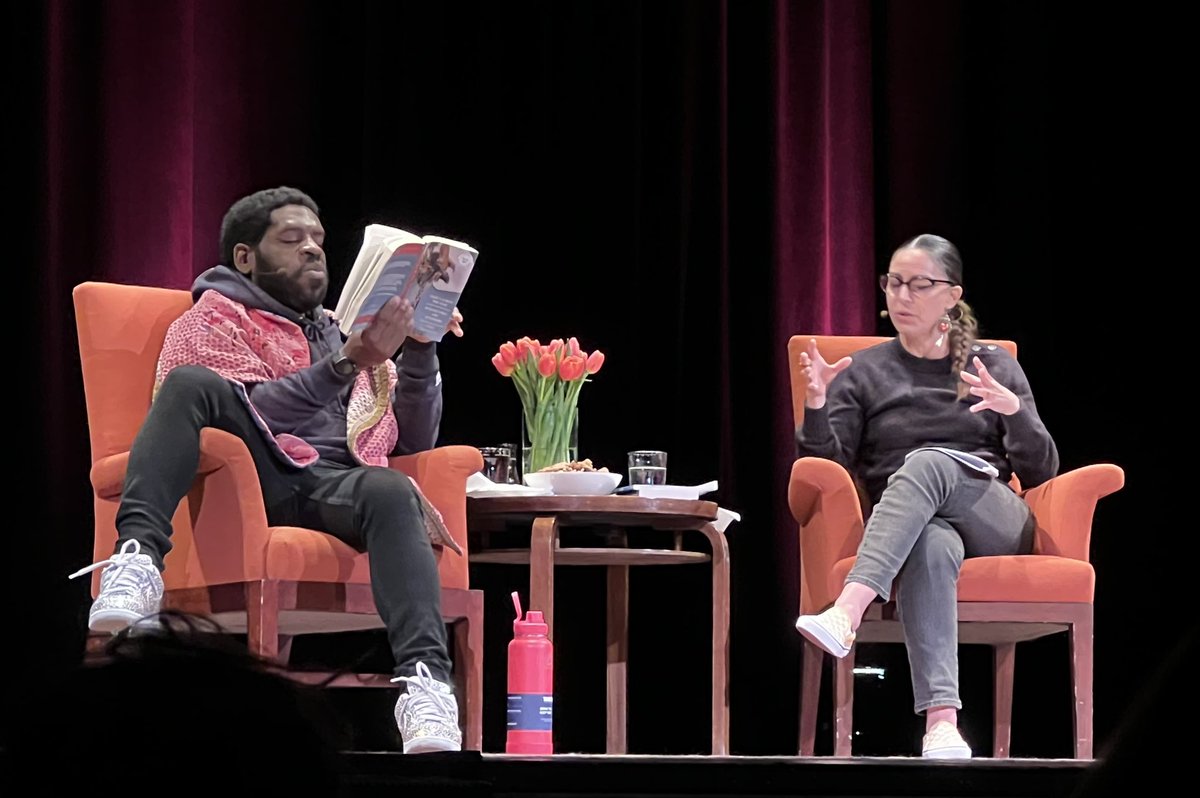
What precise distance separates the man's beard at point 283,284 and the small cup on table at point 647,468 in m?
0.72

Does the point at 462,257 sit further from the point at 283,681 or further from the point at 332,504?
the point at 283,681

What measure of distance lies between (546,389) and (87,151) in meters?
1.18

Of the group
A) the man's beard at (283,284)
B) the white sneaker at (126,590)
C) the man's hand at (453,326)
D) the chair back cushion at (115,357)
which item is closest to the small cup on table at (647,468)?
the man's hand at (453,326)

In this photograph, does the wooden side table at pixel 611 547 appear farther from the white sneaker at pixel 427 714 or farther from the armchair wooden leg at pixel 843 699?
the white sneaker at pixel 427 714

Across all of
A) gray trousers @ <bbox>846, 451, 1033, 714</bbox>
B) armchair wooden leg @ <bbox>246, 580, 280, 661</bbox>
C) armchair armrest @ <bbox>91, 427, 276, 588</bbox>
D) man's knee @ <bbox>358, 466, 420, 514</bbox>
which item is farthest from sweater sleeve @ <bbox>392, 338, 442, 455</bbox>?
gray trousers @ <bbox>846, 451, 1033, 714</bbox>

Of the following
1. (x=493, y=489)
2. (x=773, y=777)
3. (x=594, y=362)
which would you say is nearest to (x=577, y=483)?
(x=493, y=489)

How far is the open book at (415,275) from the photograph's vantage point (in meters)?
2.78

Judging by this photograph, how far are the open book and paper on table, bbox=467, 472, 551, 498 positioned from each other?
421 mm

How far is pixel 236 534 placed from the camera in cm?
271

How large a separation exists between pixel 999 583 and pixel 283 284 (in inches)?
55.4

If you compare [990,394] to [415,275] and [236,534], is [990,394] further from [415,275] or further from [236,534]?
[236,534]

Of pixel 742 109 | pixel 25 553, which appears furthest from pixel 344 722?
pixel 742 109

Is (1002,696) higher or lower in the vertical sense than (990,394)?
lower

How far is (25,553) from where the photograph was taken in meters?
3.47
